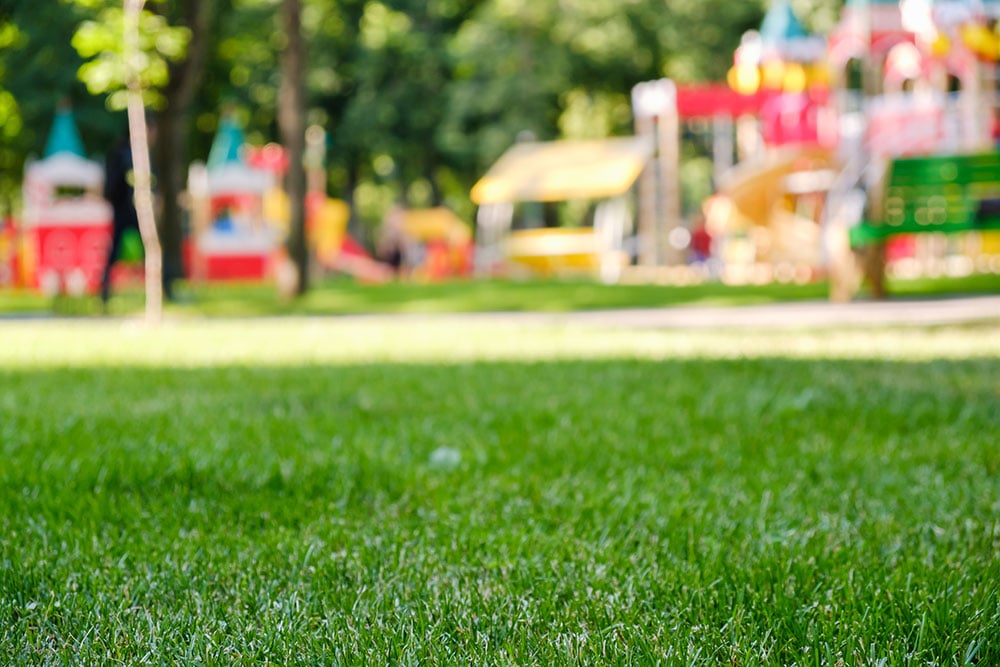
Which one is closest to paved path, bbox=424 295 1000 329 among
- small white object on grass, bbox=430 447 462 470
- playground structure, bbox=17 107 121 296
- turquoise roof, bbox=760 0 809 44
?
small white object on grass, bbox=430 447 462 470

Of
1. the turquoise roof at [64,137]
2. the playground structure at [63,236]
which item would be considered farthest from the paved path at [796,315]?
the turquoise roof at [64,137]

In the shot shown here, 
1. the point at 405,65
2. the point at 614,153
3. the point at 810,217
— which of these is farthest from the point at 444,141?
the point at 810,217

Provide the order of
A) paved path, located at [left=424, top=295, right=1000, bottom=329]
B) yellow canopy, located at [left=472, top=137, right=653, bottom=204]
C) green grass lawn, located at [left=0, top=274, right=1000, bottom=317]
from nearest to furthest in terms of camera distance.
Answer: paved path, located at [left=424, top=295, right=1000, bottom=329], green grass lawn, located at [left=0, top=274, right=1000, bottom=317], yellow canopy, located at [left=472, top=137, right=653, bottom=204]

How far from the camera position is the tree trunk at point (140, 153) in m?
9.16

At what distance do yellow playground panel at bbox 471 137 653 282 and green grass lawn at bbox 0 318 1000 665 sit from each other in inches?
650

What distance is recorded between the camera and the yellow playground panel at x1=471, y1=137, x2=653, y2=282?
2155 centimetres

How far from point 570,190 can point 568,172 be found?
0.65 m

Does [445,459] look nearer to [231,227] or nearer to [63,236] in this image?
[63,236]

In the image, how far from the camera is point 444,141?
31.1m

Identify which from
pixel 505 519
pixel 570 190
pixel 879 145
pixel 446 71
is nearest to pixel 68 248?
A: pixel 570 190

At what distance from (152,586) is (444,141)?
29665mm

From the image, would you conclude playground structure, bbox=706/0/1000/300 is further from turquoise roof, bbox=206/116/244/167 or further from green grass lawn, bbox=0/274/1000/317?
turquoise roof, bbox=206/116/244/167

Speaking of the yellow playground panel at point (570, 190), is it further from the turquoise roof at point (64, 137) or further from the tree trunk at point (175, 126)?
the turquoise roof at point (64, 137)

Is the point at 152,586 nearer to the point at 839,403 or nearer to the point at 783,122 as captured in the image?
the point at 839,403
